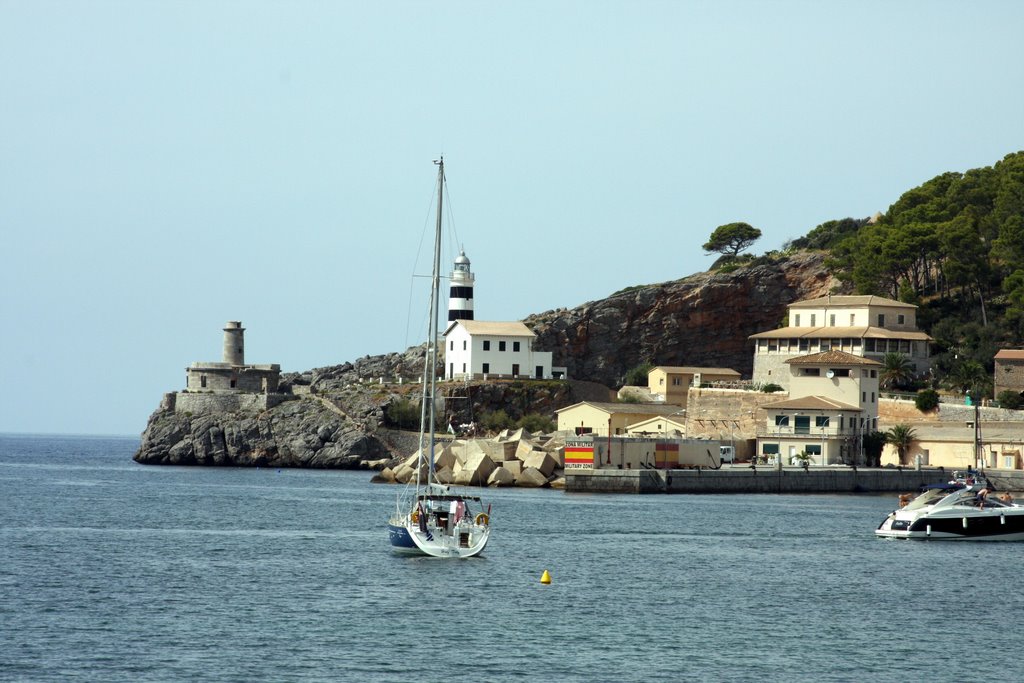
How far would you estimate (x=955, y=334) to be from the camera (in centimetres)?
9756

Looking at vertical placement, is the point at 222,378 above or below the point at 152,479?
above

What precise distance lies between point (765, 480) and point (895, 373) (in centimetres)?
1971

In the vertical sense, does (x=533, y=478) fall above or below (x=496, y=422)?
below

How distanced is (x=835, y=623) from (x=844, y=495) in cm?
4168

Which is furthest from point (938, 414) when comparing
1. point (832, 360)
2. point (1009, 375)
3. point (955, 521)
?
point (955, 521)

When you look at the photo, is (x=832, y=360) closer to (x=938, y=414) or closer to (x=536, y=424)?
(x=938, y=414)

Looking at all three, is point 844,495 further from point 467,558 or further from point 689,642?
point 689,642

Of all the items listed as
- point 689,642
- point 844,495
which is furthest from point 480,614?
point 844,495

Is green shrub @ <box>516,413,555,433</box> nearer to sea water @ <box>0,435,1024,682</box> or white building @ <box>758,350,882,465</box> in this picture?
white building @ <box>758,350,882,465</box>

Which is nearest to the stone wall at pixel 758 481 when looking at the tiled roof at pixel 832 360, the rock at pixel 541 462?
the rock at pixel 541 462

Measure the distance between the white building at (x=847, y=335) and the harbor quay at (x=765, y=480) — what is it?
16545mm

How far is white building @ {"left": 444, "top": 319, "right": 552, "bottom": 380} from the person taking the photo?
10031cm

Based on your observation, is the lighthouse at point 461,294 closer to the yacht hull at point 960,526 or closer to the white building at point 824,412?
the white building at point 824,412

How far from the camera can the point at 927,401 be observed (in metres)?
84.7
